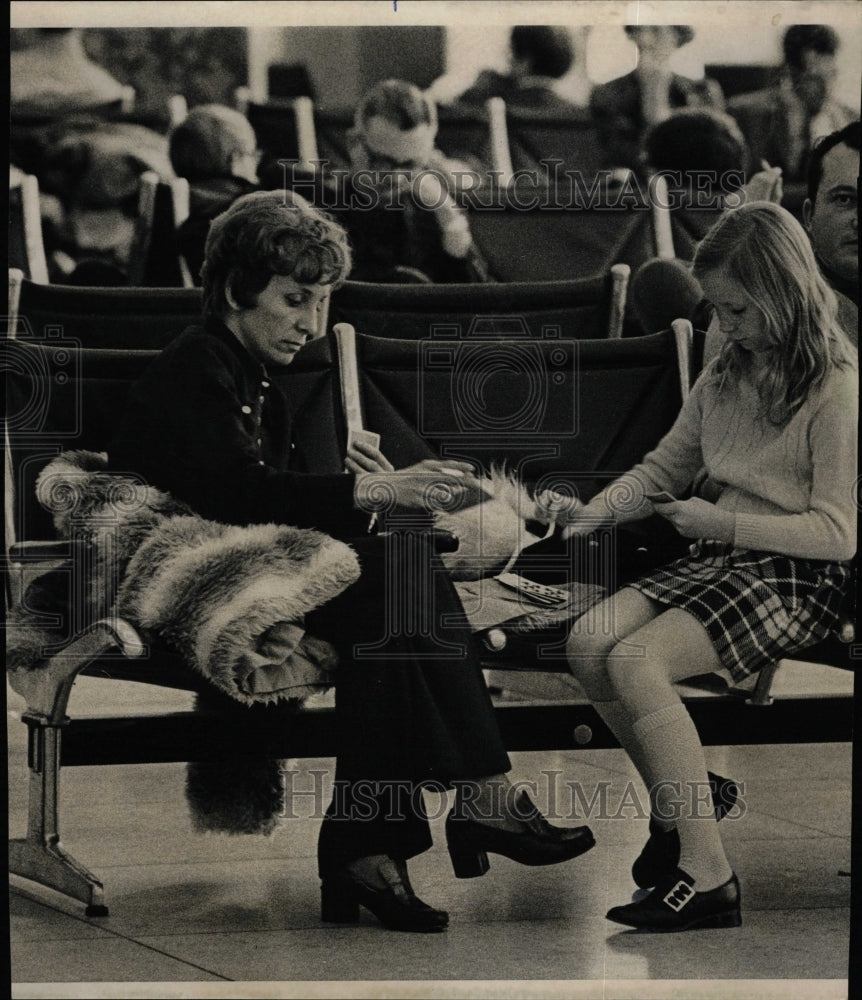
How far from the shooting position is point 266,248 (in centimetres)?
489

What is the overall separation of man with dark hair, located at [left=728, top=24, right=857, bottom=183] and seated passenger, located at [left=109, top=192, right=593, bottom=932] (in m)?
0.95

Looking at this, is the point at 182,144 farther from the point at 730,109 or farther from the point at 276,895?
the point at 276,895

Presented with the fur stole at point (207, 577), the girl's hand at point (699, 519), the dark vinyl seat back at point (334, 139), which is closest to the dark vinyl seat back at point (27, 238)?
the fur stole at point (207, 577)

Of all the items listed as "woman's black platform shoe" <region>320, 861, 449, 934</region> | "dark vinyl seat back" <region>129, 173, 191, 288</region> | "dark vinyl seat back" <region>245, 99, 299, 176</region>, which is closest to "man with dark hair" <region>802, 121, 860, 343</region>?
"dark vinyl seat back" <region>245, 99, 299, 176</region>

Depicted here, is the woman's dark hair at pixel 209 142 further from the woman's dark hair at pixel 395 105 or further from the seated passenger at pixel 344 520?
the woman's dark hair at pixel 395 105

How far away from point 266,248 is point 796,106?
3.99 feet

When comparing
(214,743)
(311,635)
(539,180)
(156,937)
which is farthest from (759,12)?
(156,937)

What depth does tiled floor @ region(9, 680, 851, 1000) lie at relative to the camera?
4.89 meters

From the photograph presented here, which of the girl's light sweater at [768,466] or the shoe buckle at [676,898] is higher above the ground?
the girl's light sweater at [768,466]

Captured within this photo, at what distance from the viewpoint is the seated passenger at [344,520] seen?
4.86m

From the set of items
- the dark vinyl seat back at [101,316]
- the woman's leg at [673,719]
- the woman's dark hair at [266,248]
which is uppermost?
the woman's dark hair at [266,248]

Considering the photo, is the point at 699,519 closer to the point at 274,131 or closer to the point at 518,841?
the point at 518,841

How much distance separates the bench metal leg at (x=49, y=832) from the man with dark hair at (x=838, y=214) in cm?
200

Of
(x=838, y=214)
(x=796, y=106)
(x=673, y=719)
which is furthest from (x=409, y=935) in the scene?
(x=796, y=106)
